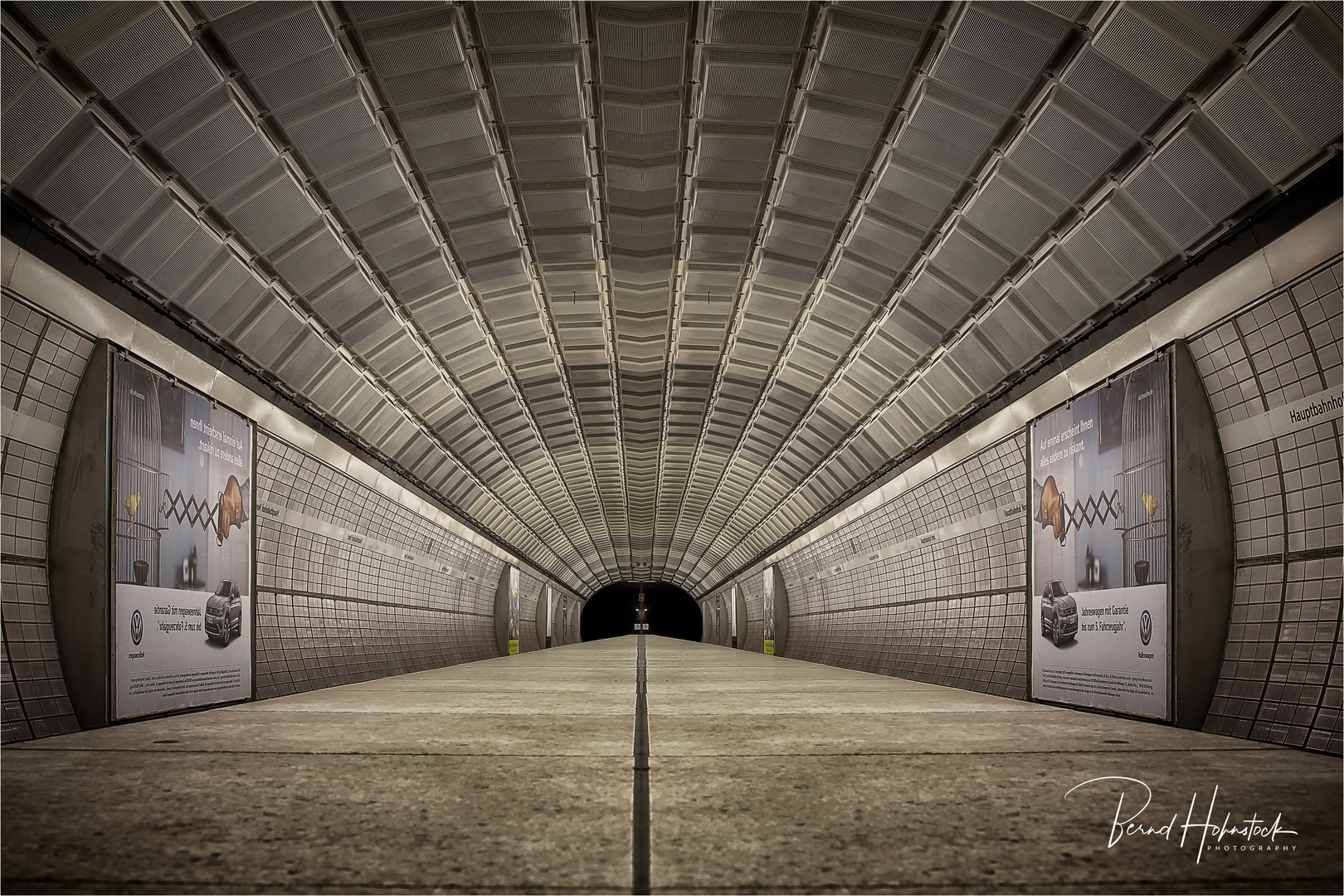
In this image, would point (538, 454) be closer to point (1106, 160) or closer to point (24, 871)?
point (1106, 160)

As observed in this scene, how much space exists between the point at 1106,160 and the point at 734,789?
6081 mm

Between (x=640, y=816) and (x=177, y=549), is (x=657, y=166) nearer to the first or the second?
(x=177, y=549)

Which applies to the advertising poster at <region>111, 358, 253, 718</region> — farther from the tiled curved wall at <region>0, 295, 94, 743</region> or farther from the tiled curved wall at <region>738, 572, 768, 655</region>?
the tiled curved wall at <region>738, 572, 768, 655</region>

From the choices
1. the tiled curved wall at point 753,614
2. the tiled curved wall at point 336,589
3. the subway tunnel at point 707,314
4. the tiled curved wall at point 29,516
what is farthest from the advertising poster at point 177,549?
the tiled curved wall at point 753,614

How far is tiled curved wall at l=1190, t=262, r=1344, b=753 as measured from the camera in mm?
5727

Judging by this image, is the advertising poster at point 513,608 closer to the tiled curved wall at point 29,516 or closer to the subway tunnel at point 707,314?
the subway tunnel at point 707,314

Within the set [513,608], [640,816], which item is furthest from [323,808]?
[513,608]

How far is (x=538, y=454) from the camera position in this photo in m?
22.0

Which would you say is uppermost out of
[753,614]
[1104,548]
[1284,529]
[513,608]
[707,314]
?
[707,314]

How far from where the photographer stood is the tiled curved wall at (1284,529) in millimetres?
5727

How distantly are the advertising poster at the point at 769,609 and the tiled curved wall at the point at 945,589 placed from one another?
707 cm

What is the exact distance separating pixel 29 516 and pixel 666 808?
583 cm

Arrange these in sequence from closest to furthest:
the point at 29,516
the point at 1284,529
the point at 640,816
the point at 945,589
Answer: the point at 640,816, the point at 1284,529, the point at 29,516, the point at 945,589

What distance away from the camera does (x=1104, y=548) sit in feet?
26.2
